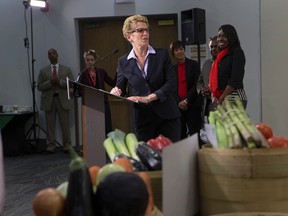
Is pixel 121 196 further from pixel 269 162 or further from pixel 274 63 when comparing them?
pixel 274 63

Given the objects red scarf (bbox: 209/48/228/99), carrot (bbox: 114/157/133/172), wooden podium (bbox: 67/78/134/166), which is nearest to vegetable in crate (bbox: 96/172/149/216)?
carrot (bbox: 114/157/133/172)

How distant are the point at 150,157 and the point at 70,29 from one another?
6450 mm

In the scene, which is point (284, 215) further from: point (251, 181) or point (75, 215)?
point (75, 215)

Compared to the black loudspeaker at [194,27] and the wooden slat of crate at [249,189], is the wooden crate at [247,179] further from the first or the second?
the black loudspeaker at [194,27]

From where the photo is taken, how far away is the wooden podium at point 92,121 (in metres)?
2.67

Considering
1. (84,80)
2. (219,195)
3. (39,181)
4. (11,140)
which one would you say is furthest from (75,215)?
(11,140)

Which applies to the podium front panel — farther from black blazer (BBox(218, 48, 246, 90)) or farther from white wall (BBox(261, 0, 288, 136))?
white wall (BBox(261, 0, 288, 136))

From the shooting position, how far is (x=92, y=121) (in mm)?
2684

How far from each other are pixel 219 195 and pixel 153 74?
180 cm

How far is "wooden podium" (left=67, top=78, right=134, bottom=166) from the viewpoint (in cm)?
267

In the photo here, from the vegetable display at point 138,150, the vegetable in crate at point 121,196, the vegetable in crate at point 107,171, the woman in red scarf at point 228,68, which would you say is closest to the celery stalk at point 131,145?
the vegetable display at point 138,150

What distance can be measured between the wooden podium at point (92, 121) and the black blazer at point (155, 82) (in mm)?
303

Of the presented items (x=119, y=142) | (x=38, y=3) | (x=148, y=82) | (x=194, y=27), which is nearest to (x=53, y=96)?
(x=38, y=3)

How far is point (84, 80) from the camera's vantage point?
20.4 ft
